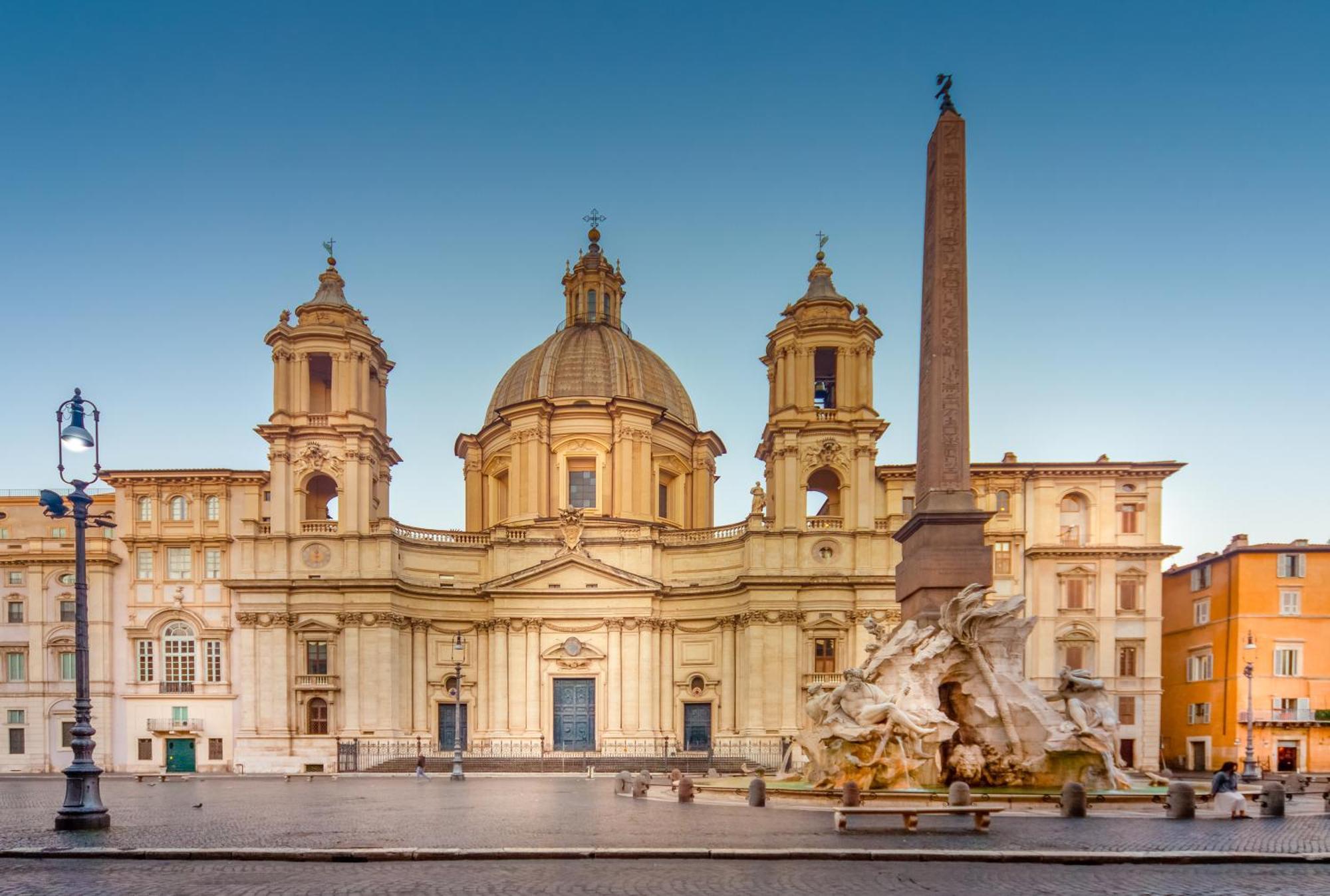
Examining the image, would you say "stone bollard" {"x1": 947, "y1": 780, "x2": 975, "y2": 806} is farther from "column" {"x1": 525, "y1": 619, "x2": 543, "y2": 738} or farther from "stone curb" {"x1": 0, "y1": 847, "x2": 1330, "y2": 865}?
"column" {"x1": 525, "y1": 619, "x2": 543, "y2": 738}

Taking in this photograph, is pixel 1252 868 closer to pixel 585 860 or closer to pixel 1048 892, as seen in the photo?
pixel 1048 892

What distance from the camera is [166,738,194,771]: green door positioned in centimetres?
Answer: 4897

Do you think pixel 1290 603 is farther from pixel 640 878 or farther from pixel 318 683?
pixel 640 878

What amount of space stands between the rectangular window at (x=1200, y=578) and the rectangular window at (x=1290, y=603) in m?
3.51

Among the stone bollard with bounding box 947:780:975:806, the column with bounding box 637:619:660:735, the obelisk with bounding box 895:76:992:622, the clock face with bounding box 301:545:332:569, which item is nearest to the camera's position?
the stone bollard with bounding box 947:780:975:806

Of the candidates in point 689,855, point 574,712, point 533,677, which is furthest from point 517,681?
point 689,855

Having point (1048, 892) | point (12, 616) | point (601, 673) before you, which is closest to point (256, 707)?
point (12, 616)

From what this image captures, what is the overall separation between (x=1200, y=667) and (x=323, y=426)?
1637 inches

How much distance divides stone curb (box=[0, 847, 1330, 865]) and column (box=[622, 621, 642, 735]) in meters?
37.6

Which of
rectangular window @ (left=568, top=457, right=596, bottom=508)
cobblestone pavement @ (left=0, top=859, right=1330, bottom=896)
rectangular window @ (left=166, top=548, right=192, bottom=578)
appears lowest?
cobblestone pavement @ (left=0, top=859, right=1330, bottom=896)

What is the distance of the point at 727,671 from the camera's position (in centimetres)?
5138

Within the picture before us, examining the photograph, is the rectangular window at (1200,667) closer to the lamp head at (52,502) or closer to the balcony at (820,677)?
the balcony at (820,677)

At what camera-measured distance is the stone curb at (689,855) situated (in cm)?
1347

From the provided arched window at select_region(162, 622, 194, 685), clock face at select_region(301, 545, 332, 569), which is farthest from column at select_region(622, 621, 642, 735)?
arched window at select_region(162, 622, 194, 685)
